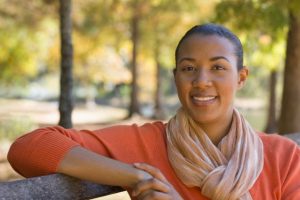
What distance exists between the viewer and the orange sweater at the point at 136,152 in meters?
1.71

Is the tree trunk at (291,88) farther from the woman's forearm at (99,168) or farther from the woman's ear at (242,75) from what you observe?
the woman's forearm at (99,168)

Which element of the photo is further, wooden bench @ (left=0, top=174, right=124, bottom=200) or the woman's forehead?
the woman's forehead

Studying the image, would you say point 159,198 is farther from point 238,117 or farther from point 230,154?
point 238,117

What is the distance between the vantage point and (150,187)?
1.64 metres

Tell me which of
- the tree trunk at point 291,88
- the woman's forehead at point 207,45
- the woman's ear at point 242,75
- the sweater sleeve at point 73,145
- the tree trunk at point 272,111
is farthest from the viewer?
the tree trunk at point 272,111

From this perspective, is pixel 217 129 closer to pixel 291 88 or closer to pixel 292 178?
pixel 292 178

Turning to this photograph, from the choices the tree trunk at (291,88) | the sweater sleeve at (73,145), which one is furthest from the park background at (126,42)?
the sweater sleeve at (73,145)

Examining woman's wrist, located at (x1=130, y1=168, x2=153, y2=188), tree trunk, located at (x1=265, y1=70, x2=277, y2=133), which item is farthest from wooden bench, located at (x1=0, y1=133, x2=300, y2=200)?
tree trunk, located at (x1=265, y1=70, x2=277, y2=133)

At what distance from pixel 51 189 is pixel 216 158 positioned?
591 mm

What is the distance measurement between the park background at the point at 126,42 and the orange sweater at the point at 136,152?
12.4 feet

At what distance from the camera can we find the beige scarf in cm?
171

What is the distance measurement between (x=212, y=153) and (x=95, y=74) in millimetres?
26295

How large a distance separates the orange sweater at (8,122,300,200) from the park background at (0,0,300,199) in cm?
378

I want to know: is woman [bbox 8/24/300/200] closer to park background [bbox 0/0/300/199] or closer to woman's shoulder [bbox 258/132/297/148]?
woman's shoulder [bbox 258/132/297/148]
